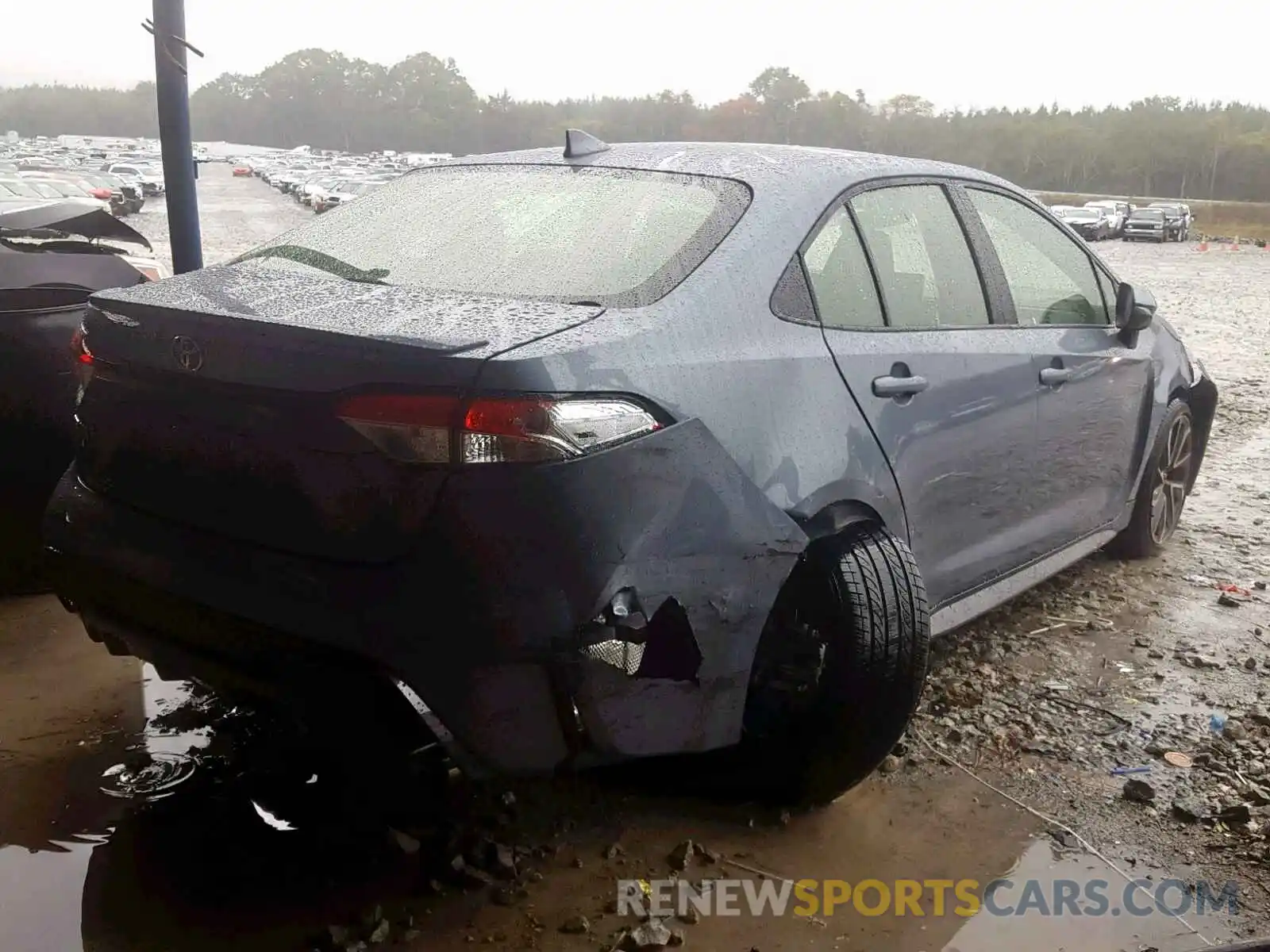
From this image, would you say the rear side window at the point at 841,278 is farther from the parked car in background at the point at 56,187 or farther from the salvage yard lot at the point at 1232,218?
the salvage yard lot at the point at 1232,218

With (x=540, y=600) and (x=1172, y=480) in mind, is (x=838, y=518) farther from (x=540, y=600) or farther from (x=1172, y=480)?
(x=1172, y=480)

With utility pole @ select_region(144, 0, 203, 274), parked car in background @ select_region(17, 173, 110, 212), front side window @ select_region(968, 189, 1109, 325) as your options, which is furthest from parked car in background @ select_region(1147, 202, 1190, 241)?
utility pole @ select_region(144, 0, 203, 274)

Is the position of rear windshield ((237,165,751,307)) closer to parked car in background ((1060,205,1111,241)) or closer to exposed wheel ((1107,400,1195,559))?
exposed wheel ((1107,400,1195,559))

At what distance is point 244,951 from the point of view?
227cm

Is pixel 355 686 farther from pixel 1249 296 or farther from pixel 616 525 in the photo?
pixel 1249 296

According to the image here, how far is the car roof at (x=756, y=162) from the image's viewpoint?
2900mm

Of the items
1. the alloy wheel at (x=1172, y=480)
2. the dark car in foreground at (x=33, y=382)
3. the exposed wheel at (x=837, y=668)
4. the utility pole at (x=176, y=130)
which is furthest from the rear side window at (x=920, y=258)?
the utility pole at (x=176, y=130)

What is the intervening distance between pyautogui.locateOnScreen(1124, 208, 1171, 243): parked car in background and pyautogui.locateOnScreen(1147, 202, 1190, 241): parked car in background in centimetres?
40

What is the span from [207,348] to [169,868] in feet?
3.69

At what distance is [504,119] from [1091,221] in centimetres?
3043

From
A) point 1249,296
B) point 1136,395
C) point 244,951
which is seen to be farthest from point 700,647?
point 1249,296

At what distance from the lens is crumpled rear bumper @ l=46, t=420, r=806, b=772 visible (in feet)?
6.82

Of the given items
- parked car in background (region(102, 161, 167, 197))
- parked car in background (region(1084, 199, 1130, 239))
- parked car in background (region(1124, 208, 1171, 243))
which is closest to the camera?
parked car in background (region(102, 161, 167, 197))

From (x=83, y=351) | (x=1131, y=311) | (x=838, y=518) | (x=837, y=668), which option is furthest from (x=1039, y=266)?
(x=83, y=351)
